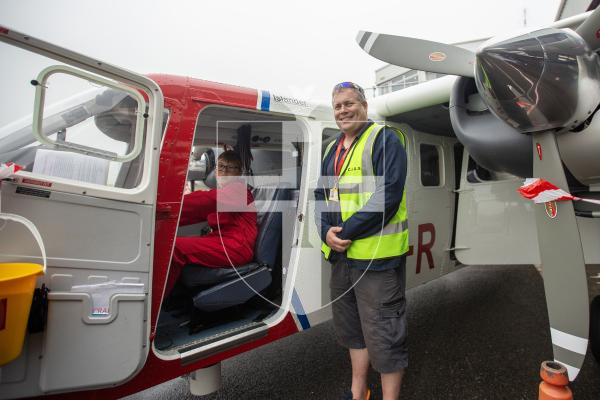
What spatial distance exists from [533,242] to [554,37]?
2151mm

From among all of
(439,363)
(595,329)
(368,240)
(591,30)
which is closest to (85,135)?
(368,240)

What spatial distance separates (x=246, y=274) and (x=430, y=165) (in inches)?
89.6

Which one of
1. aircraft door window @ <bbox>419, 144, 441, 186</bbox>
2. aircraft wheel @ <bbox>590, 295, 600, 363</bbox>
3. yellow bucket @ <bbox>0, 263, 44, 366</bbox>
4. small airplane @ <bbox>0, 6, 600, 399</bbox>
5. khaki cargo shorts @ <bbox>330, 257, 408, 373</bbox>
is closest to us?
yellow bucket @ <bbox>0, 263, 44, 366</bbox>

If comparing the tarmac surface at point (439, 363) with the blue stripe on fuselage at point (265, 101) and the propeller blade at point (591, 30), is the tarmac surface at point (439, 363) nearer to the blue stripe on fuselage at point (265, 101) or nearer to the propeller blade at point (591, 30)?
the blue stripe on fuselage at point (265, 101)

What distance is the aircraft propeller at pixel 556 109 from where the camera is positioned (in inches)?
53.9

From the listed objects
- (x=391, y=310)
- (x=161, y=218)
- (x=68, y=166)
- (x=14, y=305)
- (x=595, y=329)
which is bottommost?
(x=595, y=329)

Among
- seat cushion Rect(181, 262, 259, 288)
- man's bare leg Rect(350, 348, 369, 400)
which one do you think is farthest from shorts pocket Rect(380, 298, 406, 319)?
seat cushion Rect(181, 262, 259, 288)

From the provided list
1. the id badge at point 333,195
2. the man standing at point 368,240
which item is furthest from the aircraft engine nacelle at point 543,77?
the id badge at point 333,195

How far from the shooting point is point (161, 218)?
1.57m

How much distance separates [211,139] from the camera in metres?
2.96

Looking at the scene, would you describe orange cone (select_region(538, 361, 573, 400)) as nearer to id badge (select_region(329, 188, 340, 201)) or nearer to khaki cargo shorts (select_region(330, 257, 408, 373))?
khaki cargo shorts (select_region(330, 257, 408, 373))

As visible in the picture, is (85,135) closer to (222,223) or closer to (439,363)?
(222,223)

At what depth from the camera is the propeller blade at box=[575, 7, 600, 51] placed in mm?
1431

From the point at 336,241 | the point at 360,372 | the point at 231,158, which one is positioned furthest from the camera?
the point at 231,158
